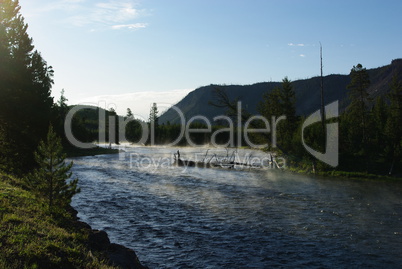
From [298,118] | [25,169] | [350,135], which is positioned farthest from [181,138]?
[25,169]

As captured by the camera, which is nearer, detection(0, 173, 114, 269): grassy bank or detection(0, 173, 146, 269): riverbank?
detection(0, 173, 114, 269): grassy bank

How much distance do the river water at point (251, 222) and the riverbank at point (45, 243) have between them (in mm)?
2037

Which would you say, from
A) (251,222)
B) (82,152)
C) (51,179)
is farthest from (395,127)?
(82,152)

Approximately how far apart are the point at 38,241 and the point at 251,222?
43.0 feet

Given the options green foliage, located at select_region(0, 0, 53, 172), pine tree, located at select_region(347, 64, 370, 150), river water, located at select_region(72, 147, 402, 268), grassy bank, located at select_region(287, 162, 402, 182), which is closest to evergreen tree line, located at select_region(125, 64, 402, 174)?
pine tree, located at select_region(347, 64, 370, 150)

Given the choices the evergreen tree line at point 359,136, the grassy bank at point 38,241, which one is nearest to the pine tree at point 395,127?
the evergreen tree line at point 359,136

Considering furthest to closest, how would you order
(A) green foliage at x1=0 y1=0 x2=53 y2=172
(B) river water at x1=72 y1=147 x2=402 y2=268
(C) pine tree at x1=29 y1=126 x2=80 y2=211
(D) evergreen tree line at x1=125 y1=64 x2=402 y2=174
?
(D) evergreen tree line at x1=125 y1=64 x2=402 y2=174 → (A) green foliage at x1=0 y1=0 x2=53 y2=172 → (C) pine tree at x1=29 y1=126 x2=80 y2=211 → (B) river water at x1=72 y1=147 x2=402 y2=268

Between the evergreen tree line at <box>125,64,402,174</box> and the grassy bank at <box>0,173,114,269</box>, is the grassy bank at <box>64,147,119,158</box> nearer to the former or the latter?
the evergreen tree line at <box>125,64,402,174</box>

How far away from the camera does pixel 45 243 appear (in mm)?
10539

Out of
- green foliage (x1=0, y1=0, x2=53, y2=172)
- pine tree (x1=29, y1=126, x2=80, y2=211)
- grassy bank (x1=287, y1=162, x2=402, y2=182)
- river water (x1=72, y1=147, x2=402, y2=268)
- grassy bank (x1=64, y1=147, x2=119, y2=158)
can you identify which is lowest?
river water (x1=72, y1=147, x2=402, y2=268)

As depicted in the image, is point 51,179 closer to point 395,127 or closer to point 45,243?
point 45,243

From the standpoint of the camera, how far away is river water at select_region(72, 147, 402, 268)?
576 inches

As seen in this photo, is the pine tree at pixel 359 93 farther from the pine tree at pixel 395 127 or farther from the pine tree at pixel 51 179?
the pine tree at pixel 51 179

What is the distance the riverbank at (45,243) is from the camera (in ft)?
30.3
